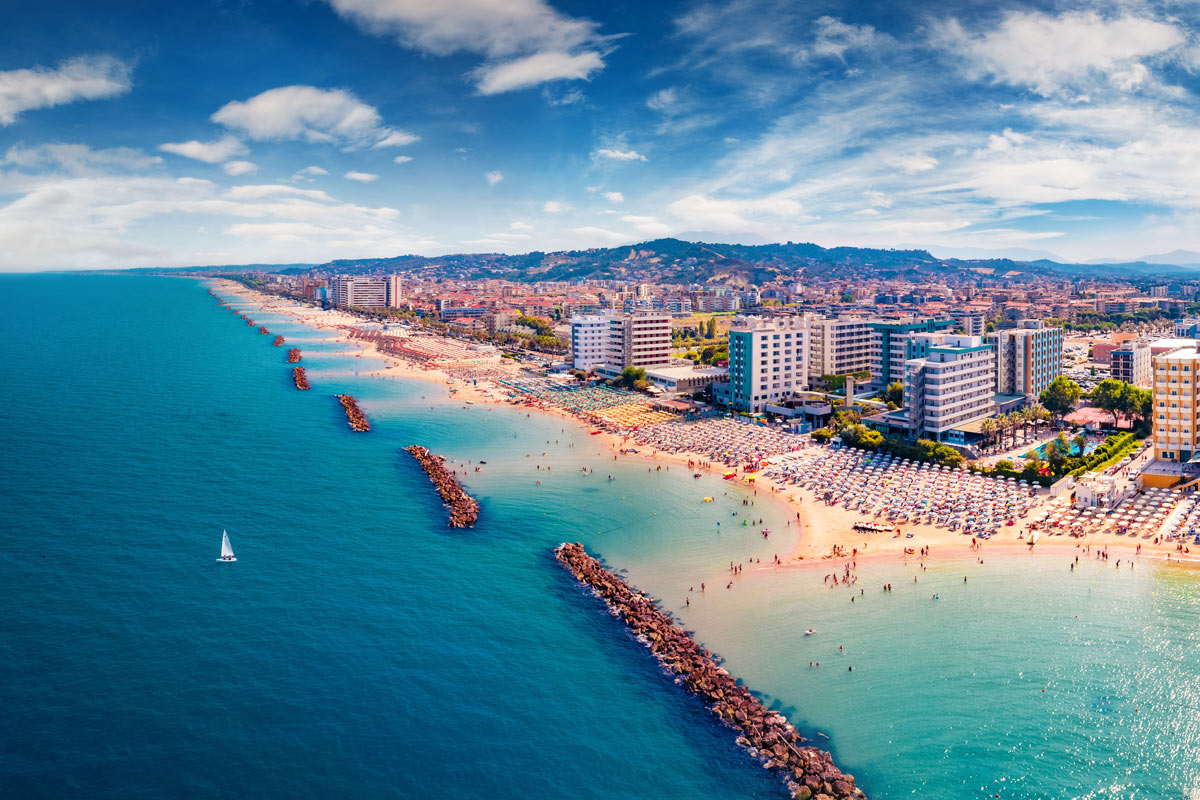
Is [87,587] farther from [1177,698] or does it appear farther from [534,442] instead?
[1177,698]

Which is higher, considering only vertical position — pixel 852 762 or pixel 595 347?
pixel 595 347

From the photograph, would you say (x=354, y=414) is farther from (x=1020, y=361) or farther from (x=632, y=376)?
(x=1020, y=361)

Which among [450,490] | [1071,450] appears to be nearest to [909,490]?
[1071,450]

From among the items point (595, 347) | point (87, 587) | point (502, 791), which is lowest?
point (502, 791)

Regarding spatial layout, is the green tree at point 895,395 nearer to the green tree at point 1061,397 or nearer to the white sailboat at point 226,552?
the green tree at point 1061,397

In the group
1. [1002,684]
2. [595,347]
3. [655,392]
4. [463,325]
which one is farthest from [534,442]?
[463,325]

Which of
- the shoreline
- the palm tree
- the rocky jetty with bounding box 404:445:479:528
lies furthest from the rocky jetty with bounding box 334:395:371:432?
the palm tree
